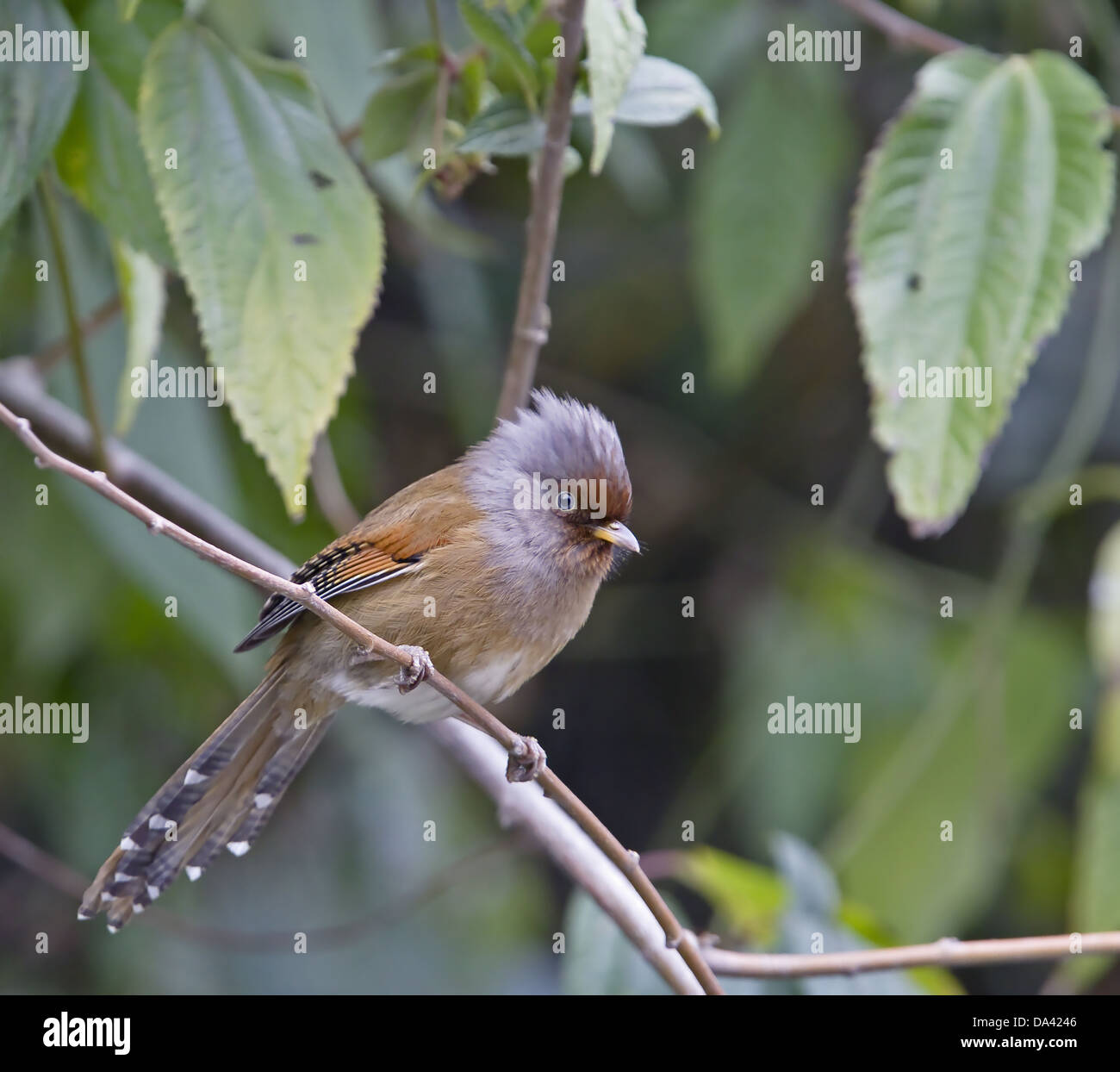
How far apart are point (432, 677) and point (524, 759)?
423 mm

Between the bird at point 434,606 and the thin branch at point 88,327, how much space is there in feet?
2.98

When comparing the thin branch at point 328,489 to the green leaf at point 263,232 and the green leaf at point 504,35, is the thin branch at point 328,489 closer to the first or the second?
the green leaf at point 263,232

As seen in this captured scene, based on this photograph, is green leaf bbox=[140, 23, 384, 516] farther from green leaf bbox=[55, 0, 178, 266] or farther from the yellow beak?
the yellow beak

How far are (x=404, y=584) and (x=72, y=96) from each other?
1.35 metres

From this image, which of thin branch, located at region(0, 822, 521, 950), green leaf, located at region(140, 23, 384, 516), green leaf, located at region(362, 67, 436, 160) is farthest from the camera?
thin branch, located at region(0, 822, 521, 950)

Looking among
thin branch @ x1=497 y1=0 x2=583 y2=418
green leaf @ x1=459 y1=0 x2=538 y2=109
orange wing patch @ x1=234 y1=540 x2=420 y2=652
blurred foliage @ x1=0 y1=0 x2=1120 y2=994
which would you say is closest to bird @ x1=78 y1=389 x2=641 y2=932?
orange wing patch @ x1=234 y1=540 x2=420 y2=652

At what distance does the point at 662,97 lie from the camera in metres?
2.82

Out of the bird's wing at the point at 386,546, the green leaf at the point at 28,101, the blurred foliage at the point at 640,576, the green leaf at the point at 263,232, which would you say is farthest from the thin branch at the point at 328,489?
the green leaf at the point at 28,101

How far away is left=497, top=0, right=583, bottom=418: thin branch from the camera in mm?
2598

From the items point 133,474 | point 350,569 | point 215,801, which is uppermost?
point 133,474

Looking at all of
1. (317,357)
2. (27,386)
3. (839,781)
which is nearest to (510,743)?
(317,357)

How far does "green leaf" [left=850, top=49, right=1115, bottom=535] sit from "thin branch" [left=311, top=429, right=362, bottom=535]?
5.97 feet

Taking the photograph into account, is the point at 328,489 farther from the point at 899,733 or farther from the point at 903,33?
the point at 899,733

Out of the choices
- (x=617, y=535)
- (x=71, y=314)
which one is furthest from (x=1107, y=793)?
(x=71, y=314)
